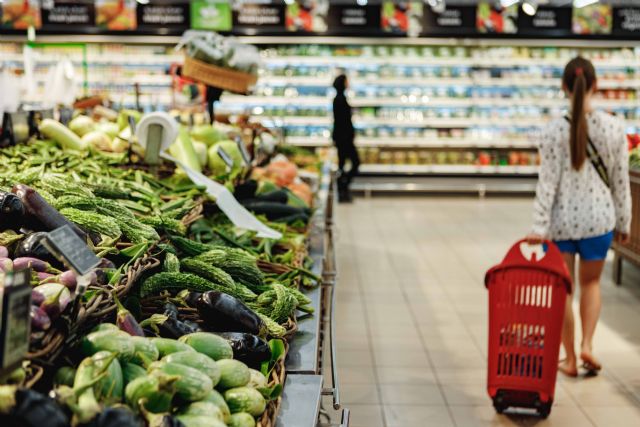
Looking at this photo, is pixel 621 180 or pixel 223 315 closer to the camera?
pixel 223 315

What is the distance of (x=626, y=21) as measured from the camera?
1150 cm

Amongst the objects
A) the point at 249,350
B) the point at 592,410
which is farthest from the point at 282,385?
the point at 592,410

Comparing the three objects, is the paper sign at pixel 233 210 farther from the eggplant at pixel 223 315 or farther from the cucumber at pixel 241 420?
the cucumber at pixel 241 420

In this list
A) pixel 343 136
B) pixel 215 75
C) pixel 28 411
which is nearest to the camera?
pixel 28 411

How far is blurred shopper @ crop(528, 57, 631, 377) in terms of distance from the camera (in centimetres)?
375

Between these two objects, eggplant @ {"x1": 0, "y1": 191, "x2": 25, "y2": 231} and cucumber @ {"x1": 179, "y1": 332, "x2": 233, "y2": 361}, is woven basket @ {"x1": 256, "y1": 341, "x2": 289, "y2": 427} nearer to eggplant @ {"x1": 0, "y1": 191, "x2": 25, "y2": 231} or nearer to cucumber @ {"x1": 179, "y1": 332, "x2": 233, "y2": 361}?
cucumber @ {"x1": 179, "y1": 332, "x2": 233, "y2": 361}

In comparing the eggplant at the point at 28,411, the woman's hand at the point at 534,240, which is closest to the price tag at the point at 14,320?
the eggplant at the point at 28,411

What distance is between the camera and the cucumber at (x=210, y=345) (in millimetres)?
1728

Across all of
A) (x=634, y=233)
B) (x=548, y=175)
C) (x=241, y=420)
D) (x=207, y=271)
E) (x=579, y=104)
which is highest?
(x=579, y=104)

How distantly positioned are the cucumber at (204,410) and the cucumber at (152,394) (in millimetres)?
73

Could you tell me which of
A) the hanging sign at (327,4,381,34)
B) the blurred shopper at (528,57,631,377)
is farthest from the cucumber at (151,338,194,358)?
the hanging sign at (327,4,381,34)

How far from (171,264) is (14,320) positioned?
1.05 metres

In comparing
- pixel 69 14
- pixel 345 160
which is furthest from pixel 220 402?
pixel 69 14

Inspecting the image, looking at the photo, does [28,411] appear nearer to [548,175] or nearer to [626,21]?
[548,175]
